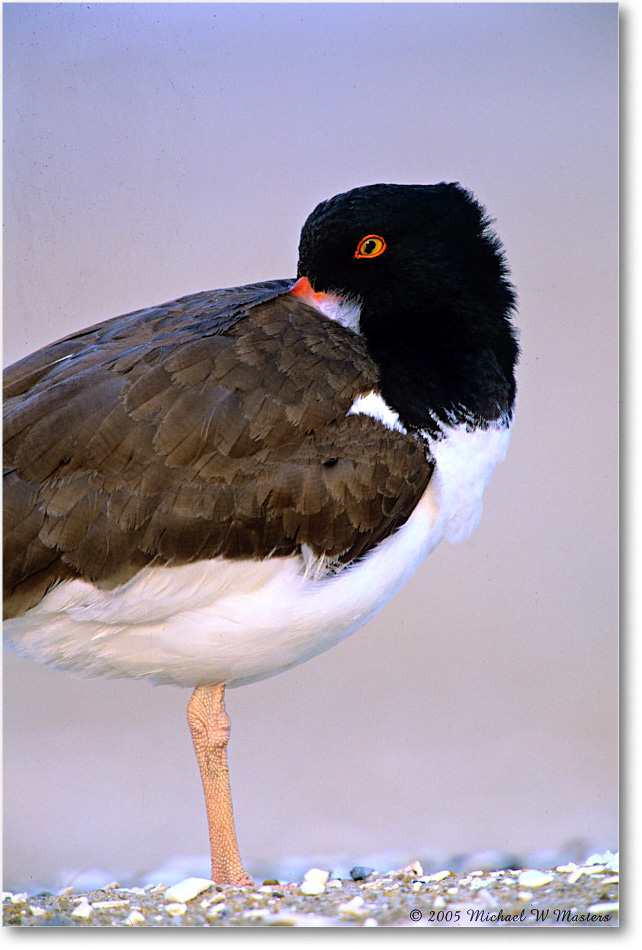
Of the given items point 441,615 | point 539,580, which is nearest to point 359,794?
point 441,615

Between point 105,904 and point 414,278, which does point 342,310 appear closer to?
point 414,278

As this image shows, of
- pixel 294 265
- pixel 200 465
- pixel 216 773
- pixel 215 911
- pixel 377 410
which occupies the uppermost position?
pixel 294 265

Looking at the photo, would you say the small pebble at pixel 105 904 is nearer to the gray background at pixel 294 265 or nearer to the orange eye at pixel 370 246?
the gray background at pixel 294 265

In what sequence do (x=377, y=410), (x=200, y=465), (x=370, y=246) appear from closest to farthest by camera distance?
(x=200, y=465), (x=377, y=410), (x=370, y=246)

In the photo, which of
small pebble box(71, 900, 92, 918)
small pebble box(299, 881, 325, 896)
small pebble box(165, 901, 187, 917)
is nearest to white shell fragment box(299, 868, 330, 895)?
small pebble box(299, 881, 325, 896)

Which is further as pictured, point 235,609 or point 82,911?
point 82,911

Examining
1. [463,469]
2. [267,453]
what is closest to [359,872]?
[463,469]

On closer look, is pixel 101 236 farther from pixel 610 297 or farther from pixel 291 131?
pixel 610 297
